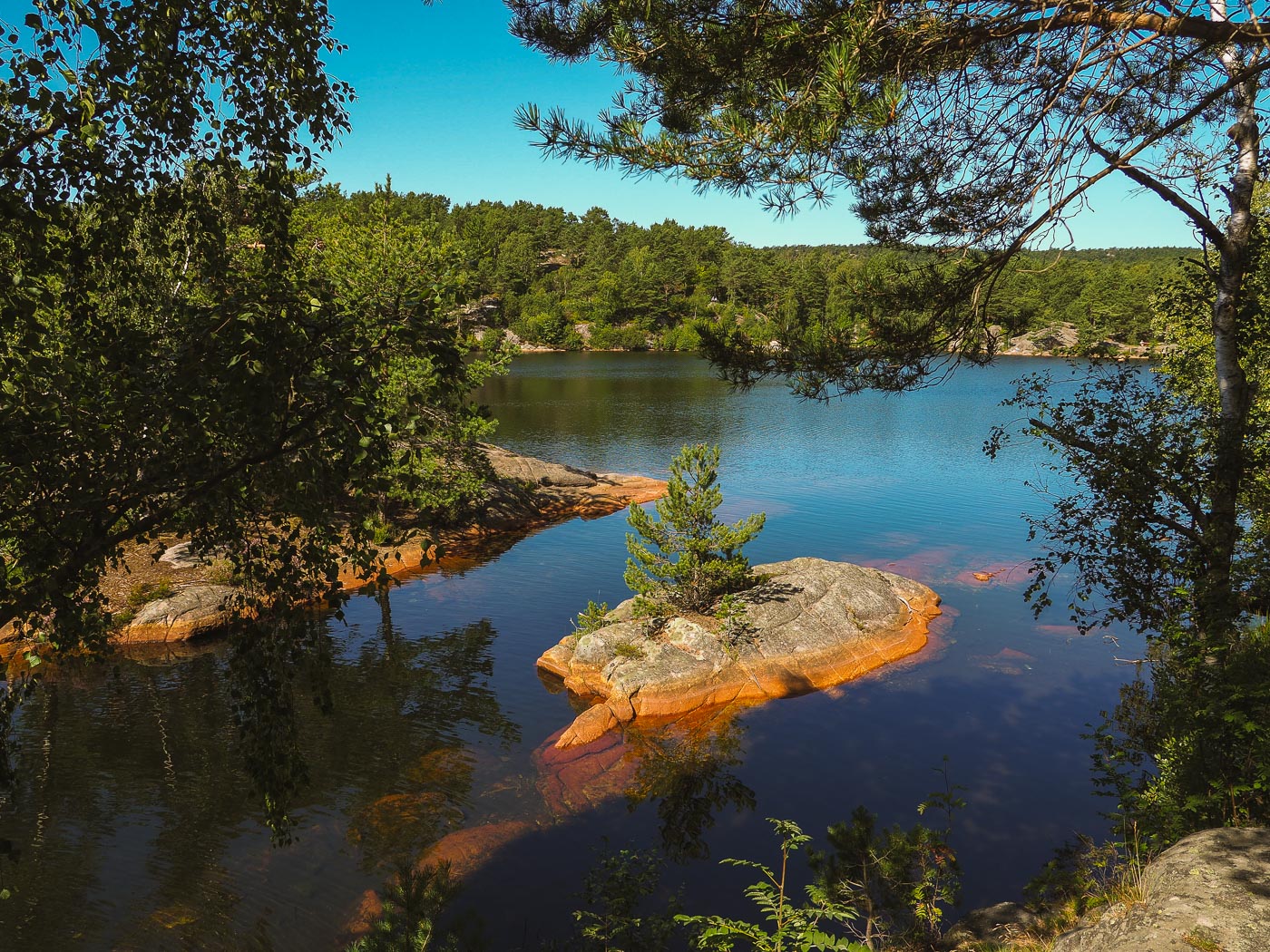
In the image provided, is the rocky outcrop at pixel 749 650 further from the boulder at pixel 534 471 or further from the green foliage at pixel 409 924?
the boulder at pixel 534 471

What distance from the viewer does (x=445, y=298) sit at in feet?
17.3

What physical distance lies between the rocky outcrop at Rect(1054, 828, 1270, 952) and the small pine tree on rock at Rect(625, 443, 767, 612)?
12176 millimetres

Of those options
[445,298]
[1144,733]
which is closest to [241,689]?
[445,298]

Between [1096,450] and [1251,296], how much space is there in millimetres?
2490

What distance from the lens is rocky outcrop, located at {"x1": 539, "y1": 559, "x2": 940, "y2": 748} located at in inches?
674

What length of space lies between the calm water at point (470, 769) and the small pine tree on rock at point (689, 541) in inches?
133

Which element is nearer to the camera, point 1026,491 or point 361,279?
point 361,279

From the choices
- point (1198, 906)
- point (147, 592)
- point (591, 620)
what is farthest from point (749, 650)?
point (147, 592)

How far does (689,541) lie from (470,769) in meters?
6.94

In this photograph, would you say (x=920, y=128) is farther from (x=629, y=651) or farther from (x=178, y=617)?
(x=178, y=617)

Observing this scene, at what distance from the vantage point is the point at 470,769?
14766 mm

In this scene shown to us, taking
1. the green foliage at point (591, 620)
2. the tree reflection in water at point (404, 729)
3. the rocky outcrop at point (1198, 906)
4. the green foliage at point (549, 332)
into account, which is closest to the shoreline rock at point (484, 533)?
the tree reflection in water at point (404, 729)

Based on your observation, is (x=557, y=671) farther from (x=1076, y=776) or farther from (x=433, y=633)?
(x=1076, y=776)

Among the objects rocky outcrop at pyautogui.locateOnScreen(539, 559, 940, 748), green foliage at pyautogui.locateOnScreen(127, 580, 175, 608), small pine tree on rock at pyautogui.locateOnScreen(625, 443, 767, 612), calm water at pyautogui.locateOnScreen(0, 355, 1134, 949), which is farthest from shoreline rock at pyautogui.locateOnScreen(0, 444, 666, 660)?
rocky outcrop at pyautogui.locateOnScreen(539, 559, 940, 748)
